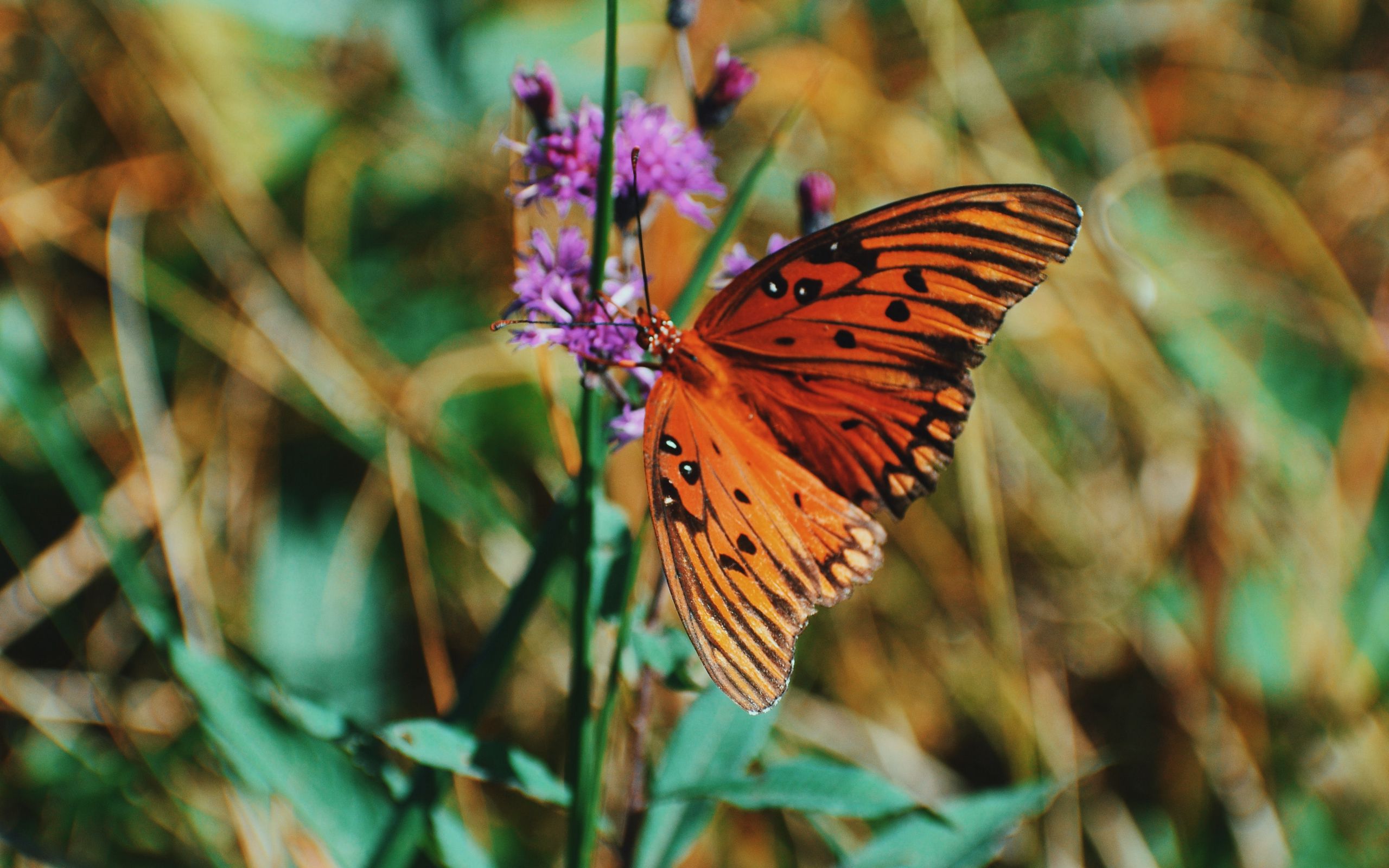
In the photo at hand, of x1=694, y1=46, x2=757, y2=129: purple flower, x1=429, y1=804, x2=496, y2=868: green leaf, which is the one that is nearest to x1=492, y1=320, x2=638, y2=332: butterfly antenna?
x1=694, y1=46, x2=757, y2=129: purple flower

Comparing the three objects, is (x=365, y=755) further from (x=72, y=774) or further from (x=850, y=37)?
(x=850, y=37)

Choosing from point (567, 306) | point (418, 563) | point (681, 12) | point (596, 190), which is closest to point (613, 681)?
point (567, 306)

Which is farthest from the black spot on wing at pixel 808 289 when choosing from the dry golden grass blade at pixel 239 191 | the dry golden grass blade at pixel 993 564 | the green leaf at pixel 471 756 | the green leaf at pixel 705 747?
the dry golden grass blade at pixel 239 191

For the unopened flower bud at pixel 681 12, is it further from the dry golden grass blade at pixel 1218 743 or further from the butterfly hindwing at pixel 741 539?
the dry golden grass blade at pixel 1218 743

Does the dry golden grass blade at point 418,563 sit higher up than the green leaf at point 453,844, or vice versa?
the dry golden grass blade at point 418,563

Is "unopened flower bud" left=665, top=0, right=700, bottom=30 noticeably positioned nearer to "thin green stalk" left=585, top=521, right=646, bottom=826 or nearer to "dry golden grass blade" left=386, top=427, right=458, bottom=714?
"thin green stalk" left=585, top=521, right=646, bottom=826

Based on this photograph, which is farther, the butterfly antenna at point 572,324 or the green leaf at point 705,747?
the green leaf at point 705,747

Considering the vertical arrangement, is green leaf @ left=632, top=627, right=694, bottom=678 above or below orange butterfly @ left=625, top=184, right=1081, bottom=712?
below
